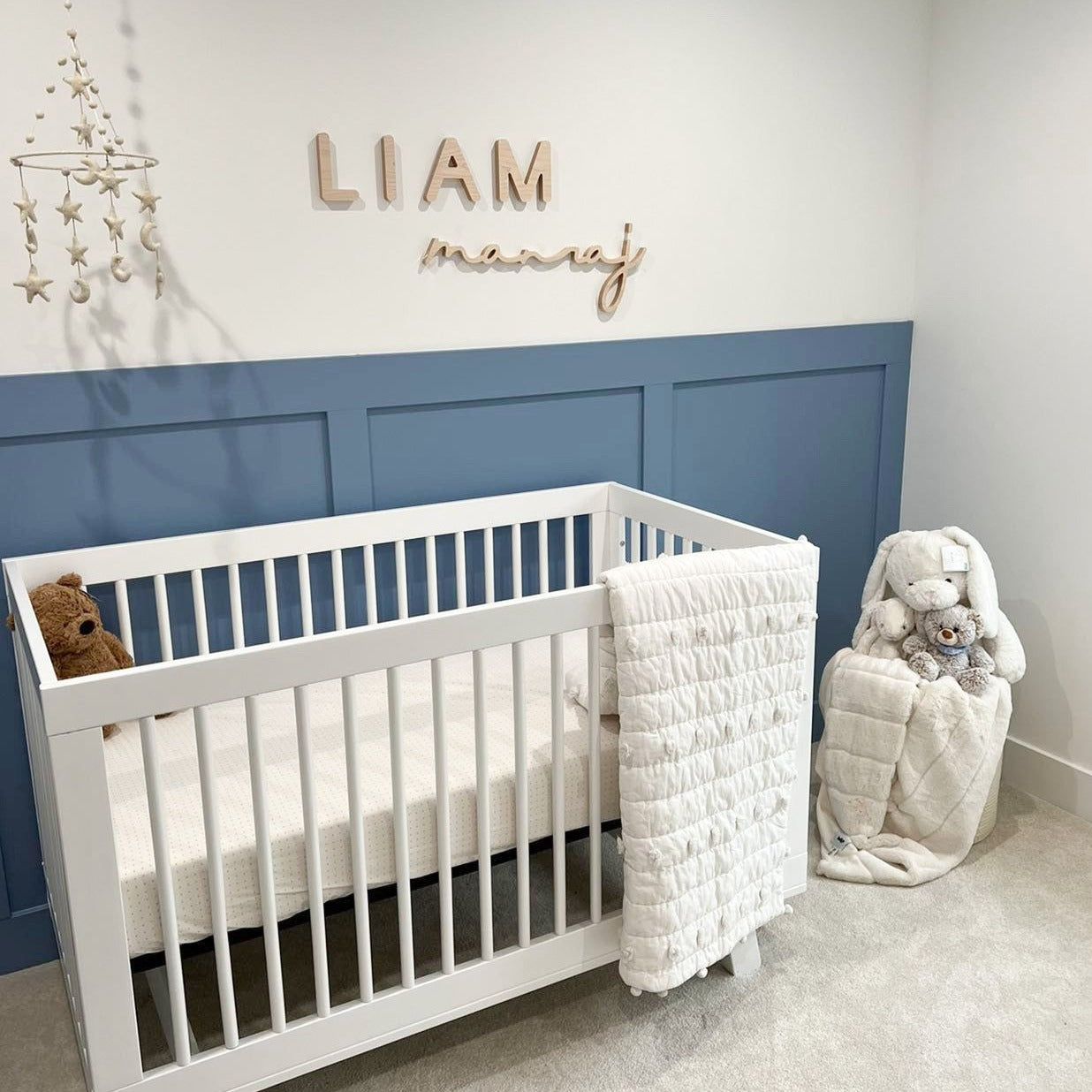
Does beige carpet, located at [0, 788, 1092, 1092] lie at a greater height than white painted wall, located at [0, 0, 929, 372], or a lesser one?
lesser

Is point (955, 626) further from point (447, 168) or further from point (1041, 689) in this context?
point (447, 168)

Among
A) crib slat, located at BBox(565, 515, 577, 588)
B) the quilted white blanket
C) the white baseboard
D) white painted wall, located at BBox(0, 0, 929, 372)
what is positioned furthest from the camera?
the white baseboard

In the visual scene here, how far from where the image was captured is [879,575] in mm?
2369

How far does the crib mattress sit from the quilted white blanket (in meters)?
0.13

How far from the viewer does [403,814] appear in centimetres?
151

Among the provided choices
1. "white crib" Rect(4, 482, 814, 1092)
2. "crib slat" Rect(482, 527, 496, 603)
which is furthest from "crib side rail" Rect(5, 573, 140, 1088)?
"crib slat" Rect(482, 527, 496, 603)

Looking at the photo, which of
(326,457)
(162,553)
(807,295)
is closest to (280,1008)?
(162,553)

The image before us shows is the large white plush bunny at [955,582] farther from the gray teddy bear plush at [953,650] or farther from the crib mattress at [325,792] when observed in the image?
the crib mattress at [325,792]

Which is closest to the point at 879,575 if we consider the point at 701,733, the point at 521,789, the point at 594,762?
the point at 701,733

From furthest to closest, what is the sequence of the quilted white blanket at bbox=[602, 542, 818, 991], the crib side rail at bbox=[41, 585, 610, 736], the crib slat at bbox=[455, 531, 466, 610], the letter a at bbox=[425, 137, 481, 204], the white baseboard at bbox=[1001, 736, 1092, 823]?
the white baseboard at bbox=[1001, 736, 1092, 823] < the crib slat at bbox=[455, 531, 466, 610] < the letter a at bbox=[425, 137, 481, 204] < the quilted white blanket at bbox=[602, 542, 818, 991] < the crib side rail at bbox=[41, 585, 610, 736]

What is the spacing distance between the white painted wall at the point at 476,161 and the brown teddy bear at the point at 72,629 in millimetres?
375

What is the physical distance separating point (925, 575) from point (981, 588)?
0.11 meters

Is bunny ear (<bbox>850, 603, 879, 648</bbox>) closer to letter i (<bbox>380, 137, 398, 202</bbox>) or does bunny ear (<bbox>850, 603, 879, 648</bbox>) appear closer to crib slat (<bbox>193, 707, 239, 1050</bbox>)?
letter i (<bbox>380, 137, 398, 202</bbox>)

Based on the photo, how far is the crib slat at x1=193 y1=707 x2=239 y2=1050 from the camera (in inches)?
52.6
